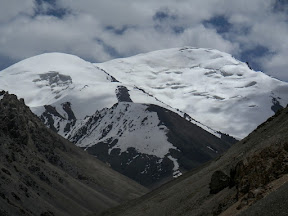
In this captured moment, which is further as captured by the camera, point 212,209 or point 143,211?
point 143,211

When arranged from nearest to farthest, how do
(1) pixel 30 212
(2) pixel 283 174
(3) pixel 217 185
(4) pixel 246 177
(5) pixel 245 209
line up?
(5) pixel 245 209 < (2) pixel 283 174 < (4) pixel 246 177 < (3) pixel 217 185 < (1) pixel 30 212

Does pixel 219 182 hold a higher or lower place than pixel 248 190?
higher

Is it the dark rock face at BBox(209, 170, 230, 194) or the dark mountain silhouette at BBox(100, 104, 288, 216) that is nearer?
the dark mountain silhouette at BBox(100, 104, 288, 216)

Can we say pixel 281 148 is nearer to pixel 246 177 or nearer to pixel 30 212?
pixel 246 177

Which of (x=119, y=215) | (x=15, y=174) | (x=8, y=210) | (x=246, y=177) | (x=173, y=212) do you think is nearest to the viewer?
(x=246, y=177)

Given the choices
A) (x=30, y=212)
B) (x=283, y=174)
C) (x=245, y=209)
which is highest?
(x=283, y=174)

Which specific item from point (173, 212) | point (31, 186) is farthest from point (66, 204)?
point (173, 212)

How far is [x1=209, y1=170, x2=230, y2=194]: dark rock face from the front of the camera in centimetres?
6316

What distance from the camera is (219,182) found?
210ft

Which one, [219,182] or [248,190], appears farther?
[219,182]

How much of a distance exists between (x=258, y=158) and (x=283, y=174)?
6163mm

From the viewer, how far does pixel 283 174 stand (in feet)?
163

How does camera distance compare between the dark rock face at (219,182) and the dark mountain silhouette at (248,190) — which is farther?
the dark rock face at (219,182)

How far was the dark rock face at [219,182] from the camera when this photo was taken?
63.2 metres
